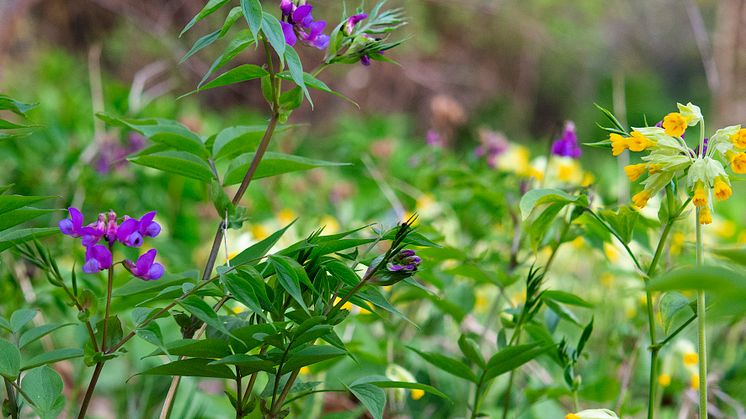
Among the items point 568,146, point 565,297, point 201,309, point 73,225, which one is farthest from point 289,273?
point 568,146

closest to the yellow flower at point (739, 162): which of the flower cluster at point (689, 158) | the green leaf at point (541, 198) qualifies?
the flower cluster at point (689, 158)

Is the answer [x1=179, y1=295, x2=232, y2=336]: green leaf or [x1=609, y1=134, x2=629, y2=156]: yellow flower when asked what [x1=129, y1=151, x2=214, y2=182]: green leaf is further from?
[x1=609, y1=134, x2=629, y2=156]: yellow flower

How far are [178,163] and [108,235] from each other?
5.6 inches

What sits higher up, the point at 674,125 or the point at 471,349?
the point at 674,125

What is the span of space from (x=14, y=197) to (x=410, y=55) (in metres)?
4.90

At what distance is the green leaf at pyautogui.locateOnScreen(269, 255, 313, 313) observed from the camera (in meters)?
0.63

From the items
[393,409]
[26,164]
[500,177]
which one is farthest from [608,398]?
[26,164]

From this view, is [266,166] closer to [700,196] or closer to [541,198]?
[541,198]

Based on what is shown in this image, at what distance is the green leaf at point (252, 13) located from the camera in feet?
2.10

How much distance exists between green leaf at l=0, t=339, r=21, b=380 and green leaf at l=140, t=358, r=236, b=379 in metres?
0.11

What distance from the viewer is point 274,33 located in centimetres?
66

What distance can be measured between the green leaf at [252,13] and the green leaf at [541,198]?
268 mm

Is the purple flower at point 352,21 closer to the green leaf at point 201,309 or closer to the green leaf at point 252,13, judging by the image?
the green leaf at point 252,13

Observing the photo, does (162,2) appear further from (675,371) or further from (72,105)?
(675,371)
